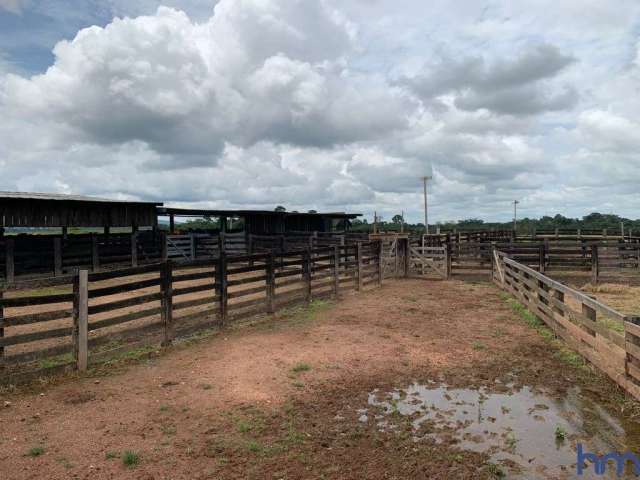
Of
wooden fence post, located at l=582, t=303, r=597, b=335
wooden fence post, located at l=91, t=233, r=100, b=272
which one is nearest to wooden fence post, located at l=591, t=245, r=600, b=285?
wooden fence post, located at l=582, t=303, r=597, b=335

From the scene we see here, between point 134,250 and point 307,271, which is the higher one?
point 134,250

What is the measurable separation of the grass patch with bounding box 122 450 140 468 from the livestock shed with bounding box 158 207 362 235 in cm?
2154

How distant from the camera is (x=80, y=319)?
6.93 m

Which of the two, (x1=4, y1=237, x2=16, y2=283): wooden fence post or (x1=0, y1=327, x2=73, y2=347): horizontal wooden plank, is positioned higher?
(x1=4, y1=237, x2=16, y2=283): wooden fence post

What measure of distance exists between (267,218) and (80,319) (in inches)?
992

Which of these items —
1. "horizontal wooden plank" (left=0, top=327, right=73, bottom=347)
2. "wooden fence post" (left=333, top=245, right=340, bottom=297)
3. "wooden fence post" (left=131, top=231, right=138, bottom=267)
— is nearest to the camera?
"horizontal wooden plank" (left=0, top=327, right=73, bottom=347)

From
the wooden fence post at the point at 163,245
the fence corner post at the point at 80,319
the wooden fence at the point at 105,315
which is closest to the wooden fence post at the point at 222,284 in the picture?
the wooden fence at the point at 105,315

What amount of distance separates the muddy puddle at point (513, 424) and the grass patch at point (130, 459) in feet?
7.91

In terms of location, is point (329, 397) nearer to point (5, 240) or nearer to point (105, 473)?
point (105, 473)

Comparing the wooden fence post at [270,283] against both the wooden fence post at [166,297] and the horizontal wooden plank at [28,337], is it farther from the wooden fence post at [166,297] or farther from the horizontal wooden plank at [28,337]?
the horizontal wooden plank at [28,337]

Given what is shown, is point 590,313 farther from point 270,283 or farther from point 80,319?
point 80,319

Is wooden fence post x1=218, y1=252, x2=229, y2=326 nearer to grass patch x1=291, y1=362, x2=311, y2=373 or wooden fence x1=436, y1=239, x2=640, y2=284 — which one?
grass patch x1=291, y1=362, x2=311, y2=373

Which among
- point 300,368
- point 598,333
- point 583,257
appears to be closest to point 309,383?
point 300,368

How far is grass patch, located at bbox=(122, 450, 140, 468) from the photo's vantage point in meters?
4.38
